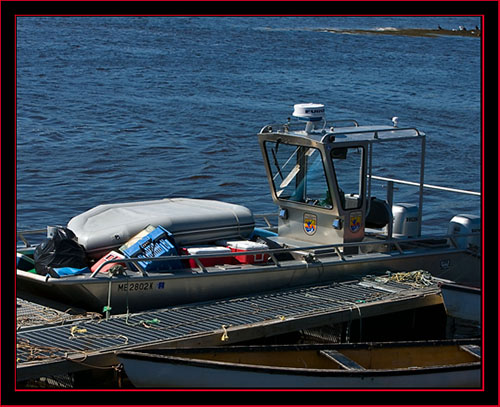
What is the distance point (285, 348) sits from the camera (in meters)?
9.34

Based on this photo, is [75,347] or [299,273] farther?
[299,273]

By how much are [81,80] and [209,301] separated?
2280 cm

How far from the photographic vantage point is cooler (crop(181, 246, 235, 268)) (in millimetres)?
10922

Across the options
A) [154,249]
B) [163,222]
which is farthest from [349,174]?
[154,249]

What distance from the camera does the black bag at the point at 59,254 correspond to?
404 inches

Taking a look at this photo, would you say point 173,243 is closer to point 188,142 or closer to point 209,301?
point 209,301

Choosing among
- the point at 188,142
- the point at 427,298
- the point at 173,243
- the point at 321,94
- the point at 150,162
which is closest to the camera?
the point at 173,243

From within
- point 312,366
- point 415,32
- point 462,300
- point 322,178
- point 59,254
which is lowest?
point 312,366

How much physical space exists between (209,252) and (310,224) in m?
1.71

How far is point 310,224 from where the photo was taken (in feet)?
39.5

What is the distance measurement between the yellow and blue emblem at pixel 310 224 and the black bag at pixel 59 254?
9.93ft

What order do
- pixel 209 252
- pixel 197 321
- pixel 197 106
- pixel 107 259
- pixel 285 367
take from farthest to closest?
pixel 197 106 < pixel 209 252 < pixel 107 259 < pixel 197 321 < pixel 285 367

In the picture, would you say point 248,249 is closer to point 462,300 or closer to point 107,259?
point 107,259
